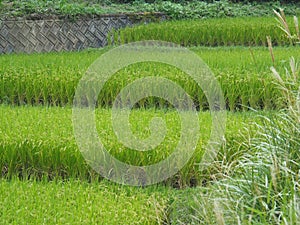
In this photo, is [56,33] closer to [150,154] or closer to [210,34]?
[210,34]

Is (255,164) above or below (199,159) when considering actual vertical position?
above

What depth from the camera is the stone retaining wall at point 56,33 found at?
8.19 metres

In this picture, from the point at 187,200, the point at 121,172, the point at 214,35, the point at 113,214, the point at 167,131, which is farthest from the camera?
the point at 214,35

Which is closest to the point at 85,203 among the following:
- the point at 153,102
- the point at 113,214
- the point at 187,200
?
the point at 113,214

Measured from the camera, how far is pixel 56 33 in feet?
28.1

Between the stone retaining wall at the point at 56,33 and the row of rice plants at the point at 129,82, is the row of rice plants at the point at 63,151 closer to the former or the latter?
the row of rice plants at the point at 129,82

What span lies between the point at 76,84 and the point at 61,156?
2023 mm

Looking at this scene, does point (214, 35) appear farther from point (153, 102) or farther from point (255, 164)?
point (255, 164)

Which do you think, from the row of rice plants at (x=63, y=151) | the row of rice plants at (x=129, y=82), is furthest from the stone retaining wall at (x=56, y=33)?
the row of rice plants at (x=63, y=151)

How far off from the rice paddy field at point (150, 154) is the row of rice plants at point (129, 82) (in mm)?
11

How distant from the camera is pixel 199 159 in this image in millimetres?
3793

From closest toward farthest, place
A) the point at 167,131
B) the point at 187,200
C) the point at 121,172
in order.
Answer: the point at 187,200 → the point at 121,172 → the point at 167,131

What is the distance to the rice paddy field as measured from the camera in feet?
9.27

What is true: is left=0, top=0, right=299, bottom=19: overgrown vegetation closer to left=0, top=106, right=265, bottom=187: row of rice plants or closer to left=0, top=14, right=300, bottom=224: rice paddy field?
left=0, top=14, right=300, bottom=224: rice paddy field
